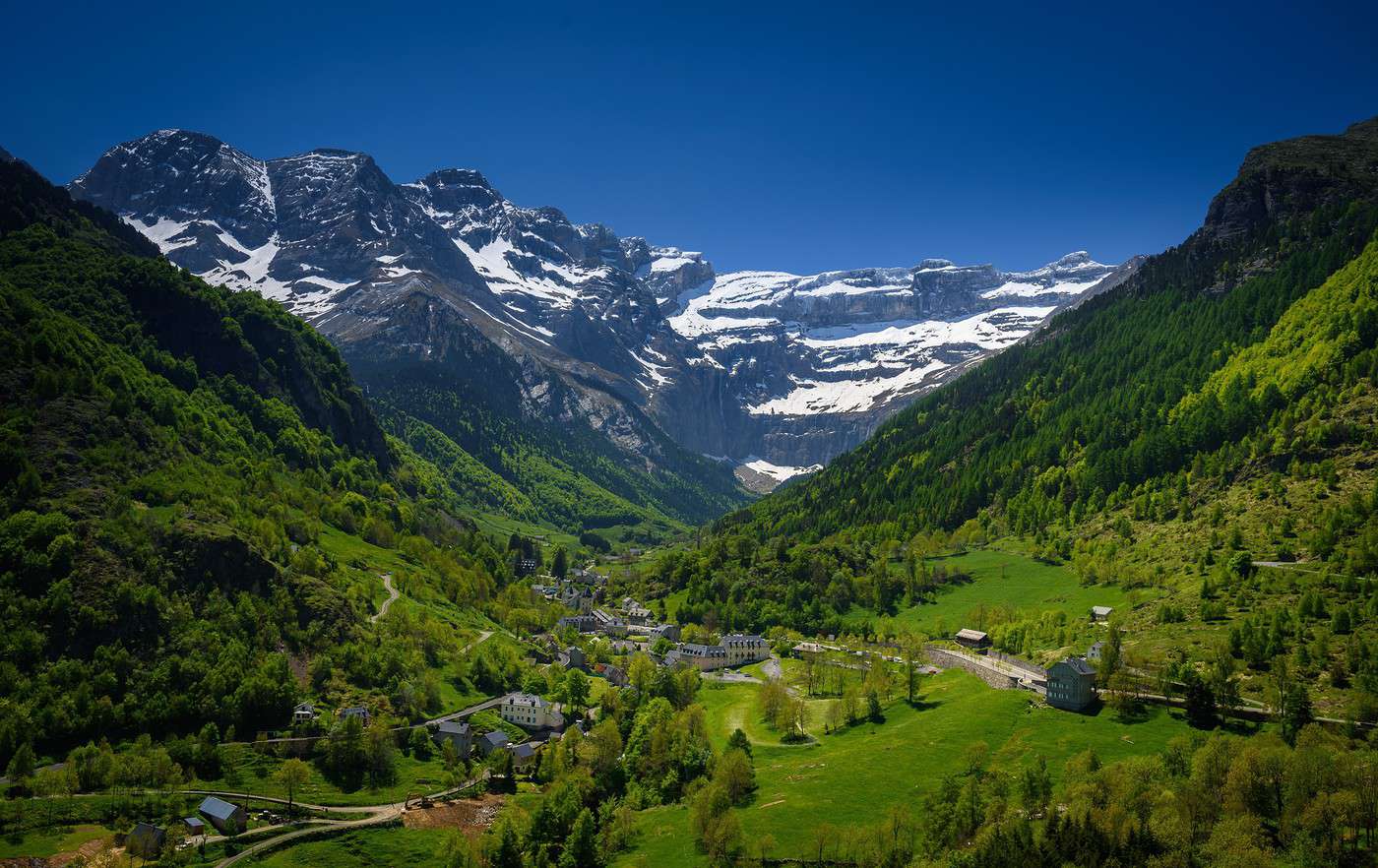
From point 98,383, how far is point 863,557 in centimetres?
14917

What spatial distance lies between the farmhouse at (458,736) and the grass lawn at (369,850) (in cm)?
1915

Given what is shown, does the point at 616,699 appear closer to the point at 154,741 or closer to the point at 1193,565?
the point at 154,741

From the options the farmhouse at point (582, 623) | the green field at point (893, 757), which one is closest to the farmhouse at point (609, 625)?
the farmhouse at point (582, 623)

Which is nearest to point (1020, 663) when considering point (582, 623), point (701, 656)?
point (701, 656)

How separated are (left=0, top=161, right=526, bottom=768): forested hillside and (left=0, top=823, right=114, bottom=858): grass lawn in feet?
50.3

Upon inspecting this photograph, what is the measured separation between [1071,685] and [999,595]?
64257 mm

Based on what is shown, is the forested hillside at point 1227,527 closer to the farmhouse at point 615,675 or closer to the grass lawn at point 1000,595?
the grass lawn at point 1000,595

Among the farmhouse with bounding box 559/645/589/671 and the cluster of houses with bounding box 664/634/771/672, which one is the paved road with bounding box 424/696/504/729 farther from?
the cluster of houses with bounding box 664/634/771/672

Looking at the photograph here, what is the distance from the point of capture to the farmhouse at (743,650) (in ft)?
496

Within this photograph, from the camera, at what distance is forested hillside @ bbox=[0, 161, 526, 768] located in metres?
98.4

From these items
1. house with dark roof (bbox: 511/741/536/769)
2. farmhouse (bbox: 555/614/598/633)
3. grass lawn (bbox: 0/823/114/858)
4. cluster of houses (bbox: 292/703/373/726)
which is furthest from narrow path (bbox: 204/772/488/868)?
farmhouse (bbox: 555/614/598/633)

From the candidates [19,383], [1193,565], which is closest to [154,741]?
[19,383]

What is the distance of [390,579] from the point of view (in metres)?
160

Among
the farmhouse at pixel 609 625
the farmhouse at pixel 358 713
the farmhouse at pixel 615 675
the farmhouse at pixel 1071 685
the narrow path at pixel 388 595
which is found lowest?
the farmhouse at pixel 615 675
